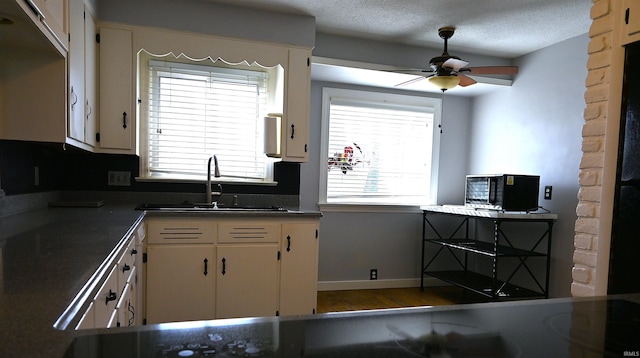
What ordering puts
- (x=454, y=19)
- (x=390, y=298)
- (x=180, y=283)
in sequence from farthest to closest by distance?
1. (x=390, y=298)
2. (x=454, y=19)
3. (x=180, y=283)

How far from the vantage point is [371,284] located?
12.9 ft

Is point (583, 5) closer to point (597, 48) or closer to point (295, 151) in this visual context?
point (597, 48)

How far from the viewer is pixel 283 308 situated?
2656 mm

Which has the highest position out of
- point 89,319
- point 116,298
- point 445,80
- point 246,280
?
point 445,80

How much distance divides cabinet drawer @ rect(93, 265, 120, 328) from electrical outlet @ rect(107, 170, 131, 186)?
5.93 ft

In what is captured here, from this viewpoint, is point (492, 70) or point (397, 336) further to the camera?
point (492, 70)

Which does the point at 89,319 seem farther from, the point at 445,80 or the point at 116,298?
the point at 445,80

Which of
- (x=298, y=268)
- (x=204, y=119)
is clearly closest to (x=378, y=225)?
(x=298, y=268)

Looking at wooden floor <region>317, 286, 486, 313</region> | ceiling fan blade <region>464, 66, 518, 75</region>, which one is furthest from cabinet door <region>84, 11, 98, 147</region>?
ceiling fan blade <region>464, 66, 518, 75</region>

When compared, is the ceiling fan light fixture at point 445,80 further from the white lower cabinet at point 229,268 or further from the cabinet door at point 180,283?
the cabinet door at point 180,283

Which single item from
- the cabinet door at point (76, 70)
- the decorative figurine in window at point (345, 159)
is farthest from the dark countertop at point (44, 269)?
the decorative figurine in window at point (345, 159)

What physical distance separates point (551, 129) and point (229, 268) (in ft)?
10.1

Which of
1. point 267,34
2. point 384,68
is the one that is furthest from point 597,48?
point 267,34

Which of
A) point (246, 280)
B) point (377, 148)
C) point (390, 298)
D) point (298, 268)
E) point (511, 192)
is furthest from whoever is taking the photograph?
point (377, 148)
